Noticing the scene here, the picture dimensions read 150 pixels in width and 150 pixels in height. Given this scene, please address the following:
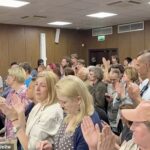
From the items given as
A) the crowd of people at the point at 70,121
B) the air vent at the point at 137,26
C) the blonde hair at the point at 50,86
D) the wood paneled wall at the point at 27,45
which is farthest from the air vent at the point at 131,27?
the blonde hair at the point at 50,86

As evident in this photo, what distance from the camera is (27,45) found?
10766 mm

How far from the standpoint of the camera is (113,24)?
1050 cm

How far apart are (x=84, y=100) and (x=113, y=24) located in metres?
8.92

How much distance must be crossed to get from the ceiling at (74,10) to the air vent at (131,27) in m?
0.48

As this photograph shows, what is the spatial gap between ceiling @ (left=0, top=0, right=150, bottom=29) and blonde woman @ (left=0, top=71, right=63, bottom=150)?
447 centimetres

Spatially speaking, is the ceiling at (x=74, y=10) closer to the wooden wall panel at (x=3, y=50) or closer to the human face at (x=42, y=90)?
the wooden wall panel at (x=3, y=50)

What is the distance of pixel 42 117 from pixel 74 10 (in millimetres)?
5779

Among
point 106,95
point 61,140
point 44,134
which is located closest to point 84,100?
point 61,140

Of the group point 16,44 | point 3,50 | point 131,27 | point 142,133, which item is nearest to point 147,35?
point 131,27

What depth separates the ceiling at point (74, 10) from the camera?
6.69m

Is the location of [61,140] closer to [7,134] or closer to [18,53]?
[7,134]

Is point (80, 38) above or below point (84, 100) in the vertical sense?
above

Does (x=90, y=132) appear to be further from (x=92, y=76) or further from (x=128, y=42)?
(x=128, y=42)

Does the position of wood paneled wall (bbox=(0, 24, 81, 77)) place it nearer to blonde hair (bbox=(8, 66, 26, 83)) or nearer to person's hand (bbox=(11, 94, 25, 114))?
blonde hair (bbox=(8, 66, 26, 83))
